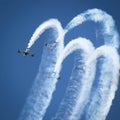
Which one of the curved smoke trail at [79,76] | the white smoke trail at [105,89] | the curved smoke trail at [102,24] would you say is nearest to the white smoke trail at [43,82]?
the curved smoke trail at [79,76]

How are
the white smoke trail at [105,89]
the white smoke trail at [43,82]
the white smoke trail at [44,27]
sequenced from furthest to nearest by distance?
the white smoke trail at [44,27]
the white smoke trail at [43,82]
the white smoke trail at [105,89]

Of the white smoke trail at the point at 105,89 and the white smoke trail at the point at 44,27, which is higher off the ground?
the white smoke trail at the point at 44,27

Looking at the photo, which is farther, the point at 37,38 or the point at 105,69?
the point at 37,38

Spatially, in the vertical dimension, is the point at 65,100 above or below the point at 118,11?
below

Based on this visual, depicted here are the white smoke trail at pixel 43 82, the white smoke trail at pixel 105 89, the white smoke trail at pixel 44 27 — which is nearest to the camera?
the white smoke trail at pixel 105 89

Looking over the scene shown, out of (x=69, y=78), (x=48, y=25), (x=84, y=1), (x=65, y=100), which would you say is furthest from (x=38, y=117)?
(x=84, y=1)

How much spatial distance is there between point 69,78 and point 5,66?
→ 720mm

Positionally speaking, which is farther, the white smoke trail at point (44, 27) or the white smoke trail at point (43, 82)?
the white smoke trail at point (44, 27)

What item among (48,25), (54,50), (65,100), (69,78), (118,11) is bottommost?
(65,100)

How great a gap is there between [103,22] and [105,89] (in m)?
0.71

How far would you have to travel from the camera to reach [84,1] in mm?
3096

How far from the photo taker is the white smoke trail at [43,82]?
2910 mm

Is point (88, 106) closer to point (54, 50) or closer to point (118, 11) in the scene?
point (54, 50)

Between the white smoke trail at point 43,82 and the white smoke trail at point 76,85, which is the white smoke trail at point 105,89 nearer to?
the white smoke trail at point 76,85
